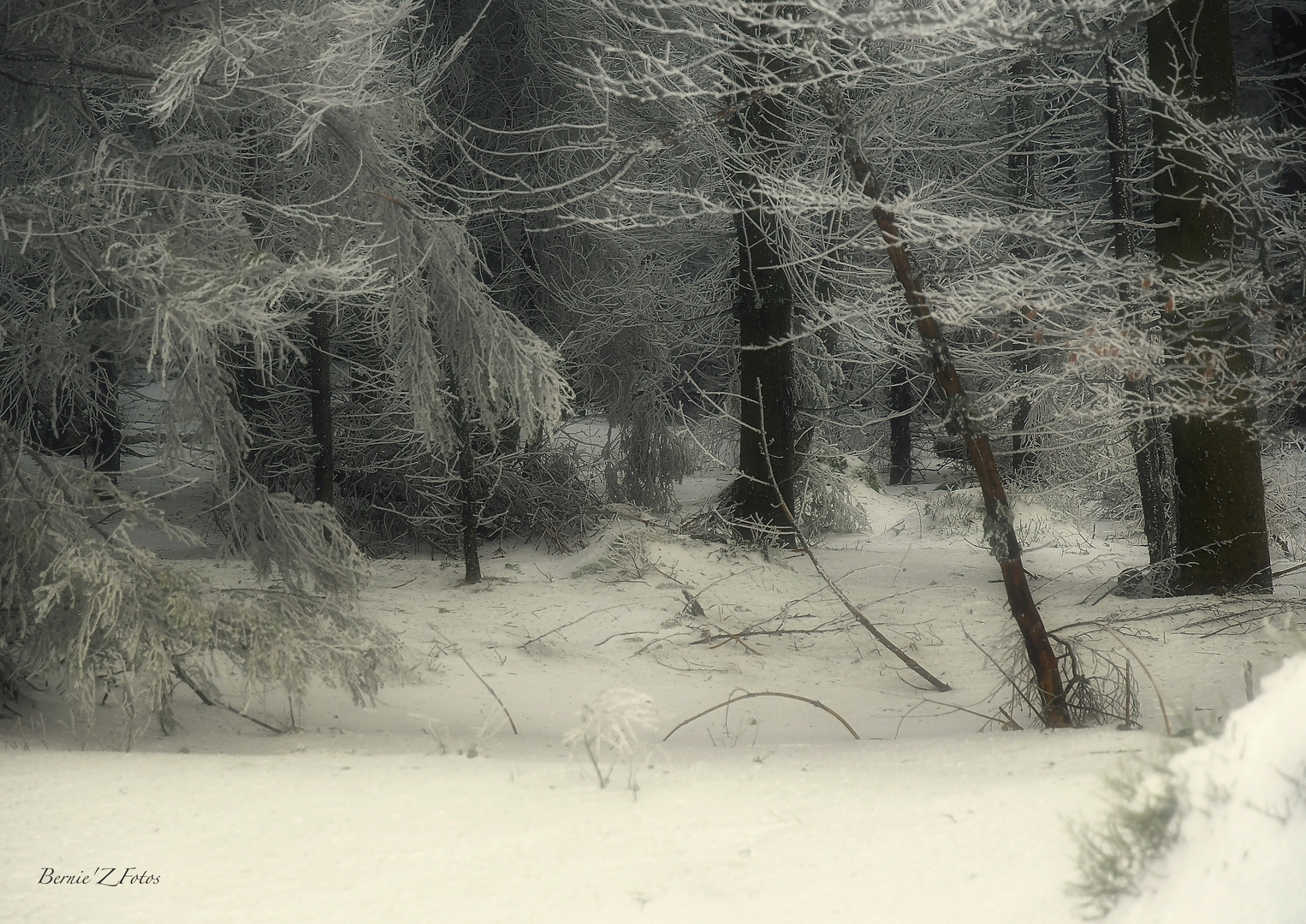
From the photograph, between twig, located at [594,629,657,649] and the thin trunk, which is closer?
twig, located at [594,629,657,649]

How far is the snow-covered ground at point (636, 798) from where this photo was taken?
230 centimetres

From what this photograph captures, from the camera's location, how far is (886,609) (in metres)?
8.03

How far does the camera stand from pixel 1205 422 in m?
6.32

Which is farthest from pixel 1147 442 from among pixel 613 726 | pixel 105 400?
pixel 105 400

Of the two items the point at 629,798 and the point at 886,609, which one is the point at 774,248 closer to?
the point at 886,609

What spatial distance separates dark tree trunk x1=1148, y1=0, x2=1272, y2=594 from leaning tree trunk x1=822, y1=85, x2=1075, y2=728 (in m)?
2.46

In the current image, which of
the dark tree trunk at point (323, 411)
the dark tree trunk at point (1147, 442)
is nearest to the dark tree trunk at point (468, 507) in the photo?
the dark tree trunk at point (323, 411)

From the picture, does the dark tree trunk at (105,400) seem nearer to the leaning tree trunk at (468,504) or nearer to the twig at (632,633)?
the leaning tree trunk at (468,504)

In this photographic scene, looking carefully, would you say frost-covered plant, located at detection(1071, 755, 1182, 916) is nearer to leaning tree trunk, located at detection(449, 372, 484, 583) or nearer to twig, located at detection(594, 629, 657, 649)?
twig, located at detection(594, 629, 657, 649)

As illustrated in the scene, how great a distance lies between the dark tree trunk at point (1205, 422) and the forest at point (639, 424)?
3 cm

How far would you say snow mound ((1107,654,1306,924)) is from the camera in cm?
182
